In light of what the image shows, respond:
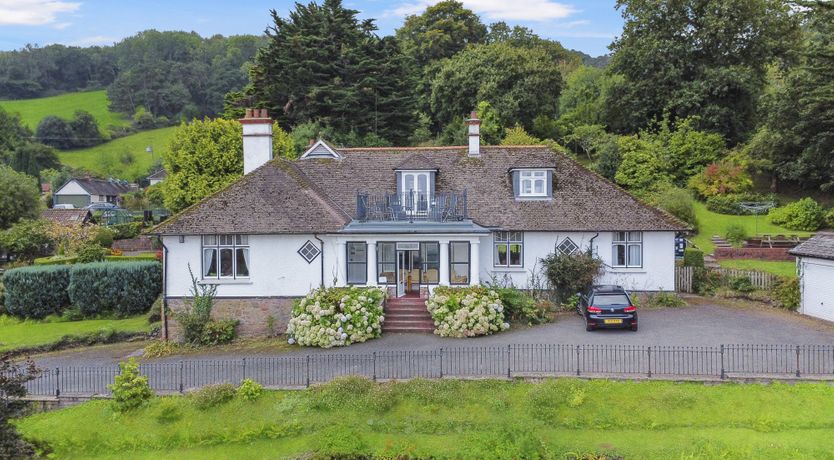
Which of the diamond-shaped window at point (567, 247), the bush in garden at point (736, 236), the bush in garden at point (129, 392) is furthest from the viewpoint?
the bush in garden at point (736, 236)

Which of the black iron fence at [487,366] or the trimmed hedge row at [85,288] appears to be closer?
the black iron fence at [487,366]

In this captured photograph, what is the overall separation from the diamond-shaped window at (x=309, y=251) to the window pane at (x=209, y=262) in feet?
11.5

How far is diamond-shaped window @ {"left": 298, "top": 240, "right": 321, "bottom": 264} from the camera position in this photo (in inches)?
955

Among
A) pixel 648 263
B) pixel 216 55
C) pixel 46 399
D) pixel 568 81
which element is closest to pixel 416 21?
pixel 568 81

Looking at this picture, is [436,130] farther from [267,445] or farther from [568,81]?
[267,445]

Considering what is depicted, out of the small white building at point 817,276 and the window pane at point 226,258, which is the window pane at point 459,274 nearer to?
the window pane at point 226,258

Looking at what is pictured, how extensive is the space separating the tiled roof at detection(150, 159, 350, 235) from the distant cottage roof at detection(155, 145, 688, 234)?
0.13 ft

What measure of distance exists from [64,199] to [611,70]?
249ft

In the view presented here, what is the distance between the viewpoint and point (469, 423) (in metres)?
15.4

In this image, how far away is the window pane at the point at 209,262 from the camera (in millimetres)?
24156

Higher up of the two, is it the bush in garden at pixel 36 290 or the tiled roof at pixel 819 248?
the tiled roof at pixel 819 248

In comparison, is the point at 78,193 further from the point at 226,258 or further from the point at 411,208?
the point at 411,208

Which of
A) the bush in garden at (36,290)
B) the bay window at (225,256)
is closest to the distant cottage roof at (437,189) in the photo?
the bay window at (225,256)

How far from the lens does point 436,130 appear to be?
6334 cm
